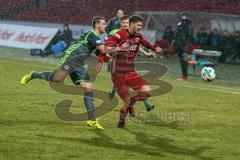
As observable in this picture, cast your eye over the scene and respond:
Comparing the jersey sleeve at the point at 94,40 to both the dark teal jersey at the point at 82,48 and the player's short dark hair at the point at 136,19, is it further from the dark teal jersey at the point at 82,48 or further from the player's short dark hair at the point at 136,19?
the player's short dark hair at the point at 136,19

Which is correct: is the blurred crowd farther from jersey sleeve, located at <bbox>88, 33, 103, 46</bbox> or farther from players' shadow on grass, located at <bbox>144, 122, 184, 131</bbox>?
jersey sleeve, located at <bbox>88, 33, 103, 46</bbox>

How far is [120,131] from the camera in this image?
952 cm

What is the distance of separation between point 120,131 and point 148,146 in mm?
1258

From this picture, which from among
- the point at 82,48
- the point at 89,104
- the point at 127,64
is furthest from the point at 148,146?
the point at 82,48

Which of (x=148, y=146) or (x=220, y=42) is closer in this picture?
(x=148, y=146)

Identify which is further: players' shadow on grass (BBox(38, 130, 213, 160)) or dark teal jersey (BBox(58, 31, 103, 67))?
dark teal jersey (BBox(58, 31, 103, 67))

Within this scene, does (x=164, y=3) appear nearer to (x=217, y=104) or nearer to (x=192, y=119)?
(x=217, y=104)

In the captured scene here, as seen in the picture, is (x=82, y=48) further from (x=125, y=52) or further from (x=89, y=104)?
(x=89, y=104)

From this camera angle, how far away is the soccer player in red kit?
10.0 metres

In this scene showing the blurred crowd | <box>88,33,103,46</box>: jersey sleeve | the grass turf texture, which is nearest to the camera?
the grass turf texture

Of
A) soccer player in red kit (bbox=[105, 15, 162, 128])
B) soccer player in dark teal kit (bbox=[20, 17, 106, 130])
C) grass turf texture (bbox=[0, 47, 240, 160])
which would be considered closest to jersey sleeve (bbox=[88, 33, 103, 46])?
soccer player in dark teal kit (bbox=[20, 17, 106, 130])

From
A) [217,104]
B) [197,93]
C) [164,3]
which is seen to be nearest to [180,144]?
[217,104]

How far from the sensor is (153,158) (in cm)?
754

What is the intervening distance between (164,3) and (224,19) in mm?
6456
